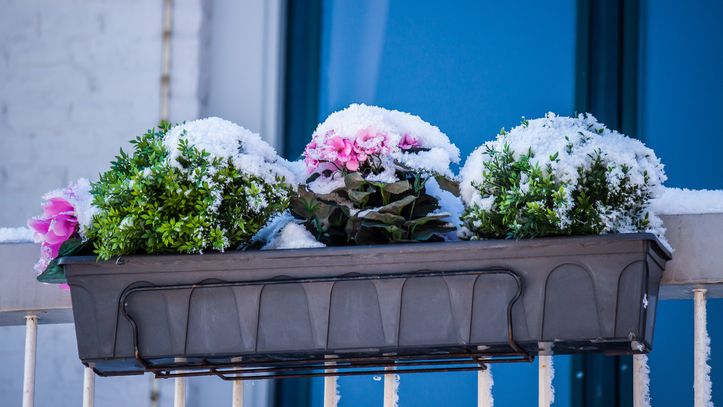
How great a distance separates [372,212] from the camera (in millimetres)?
1853

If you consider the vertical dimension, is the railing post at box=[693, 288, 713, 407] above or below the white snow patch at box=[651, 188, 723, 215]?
below

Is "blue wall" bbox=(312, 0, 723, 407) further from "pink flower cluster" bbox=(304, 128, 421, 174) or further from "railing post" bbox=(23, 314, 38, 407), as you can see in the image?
"pink flower cluster" bbox=(304, 128, 421, 174)

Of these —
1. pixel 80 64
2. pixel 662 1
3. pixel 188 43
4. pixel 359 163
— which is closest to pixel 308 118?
pixel 188 43

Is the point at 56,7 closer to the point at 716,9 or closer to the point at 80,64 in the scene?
the point at 80,64

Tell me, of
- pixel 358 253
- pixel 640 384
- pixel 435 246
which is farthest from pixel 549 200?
pixel 640 384

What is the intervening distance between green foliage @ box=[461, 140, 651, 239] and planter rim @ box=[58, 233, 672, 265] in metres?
0.01

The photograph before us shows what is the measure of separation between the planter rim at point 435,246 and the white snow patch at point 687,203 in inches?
3.9

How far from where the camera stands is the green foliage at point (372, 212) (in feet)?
6.07

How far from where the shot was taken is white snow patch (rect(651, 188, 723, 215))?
1930mm

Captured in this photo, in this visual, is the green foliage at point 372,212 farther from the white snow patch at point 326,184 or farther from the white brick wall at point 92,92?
the white brick wall at point 92,92

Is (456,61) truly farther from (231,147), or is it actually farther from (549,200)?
(549,200)

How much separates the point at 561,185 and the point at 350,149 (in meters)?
0.33

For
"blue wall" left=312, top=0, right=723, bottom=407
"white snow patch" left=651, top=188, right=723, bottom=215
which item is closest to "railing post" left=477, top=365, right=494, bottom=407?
"white snow patch" left=651, top=188, right=723, bottom=215

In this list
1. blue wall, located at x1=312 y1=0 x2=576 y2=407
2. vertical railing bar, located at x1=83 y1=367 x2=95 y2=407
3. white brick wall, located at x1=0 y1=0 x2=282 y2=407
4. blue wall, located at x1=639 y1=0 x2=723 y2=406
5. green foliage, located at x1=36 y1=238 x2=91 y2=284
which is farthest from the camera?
white brick wall, located at x1=0 y1=0 x2=282 y2=407
